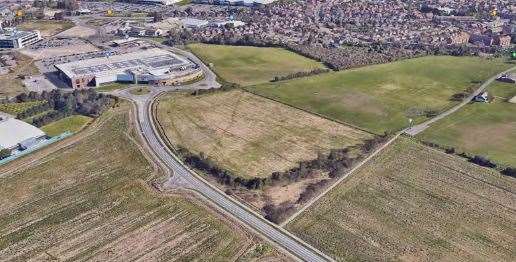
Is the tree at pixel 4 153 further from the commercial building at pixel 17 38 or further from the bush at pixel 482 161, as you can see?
the commercial building at pixel 17 38

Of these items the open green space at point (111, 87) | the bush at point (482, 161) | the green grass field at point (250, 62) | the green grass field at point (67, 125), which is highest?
the bush at point (482, 161)

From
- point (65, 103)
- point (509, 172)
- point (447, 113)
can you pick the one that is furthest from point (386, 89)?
point (65, 103)

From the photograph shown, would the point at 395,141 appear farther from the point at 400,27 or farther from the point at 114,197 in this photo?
the point at 400,27

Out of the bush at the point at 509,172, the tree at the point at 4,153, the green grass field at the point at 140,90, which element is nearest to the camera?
the bush at the point at 509,172

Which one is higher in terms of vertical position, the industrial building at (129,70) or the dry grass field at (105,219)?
the industrial building at (129,70)

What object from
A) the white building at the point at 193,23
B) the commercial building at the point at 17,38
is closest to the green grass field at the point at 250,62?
the white building at the point at 193,23

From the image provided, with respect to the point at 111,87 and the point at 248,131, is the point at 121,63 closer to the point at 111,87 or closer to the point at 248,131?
the point at 111,87
